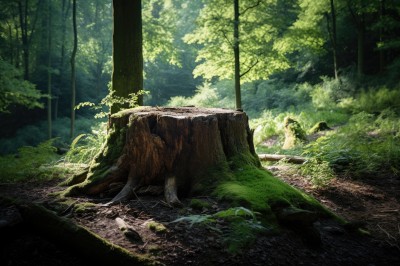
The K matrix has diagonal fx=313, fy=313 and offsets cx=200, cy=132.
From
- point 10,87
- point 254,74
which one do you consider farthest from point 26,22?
point 254,74

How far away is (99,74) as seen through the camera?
32.7 metres

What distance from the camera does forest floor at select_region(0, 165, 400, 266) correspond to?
249 cm

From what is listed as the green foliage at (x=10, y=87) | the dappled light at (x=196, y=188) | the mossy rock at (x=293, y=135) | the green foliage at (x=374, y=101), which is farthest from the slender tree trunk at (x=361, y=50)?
the green foliage at (x=10, y=87)

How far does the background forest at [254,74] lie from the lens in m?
7.04

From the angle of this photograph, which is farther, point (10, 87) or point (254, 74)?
point (10, 87)

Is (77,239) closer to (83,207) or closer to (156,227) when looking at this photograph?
(156,227)

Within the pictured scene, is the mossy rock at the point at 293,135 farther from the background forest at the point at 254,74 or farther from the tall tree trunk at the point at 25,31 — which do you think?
the tall tree trunk at the point at 25,31

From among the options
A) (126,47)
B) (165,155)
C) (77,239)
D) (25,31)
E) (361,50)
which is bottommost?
(77,239)

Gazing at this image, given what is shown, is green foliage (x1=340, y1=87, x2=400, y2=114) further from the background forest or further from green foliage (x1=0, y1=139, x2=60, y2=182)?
green foliage (x1=0, y1=139, x2=60, y2=182)

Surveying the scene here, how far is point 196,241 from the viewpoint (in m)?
2.71

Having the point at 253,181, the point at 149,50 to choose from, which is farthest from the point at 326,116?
the point at 253,181

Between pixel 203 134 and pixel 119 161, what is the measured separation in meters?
1.19

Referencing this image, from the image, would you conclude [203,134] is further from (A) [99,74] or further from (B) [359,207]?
(A) [99,74]

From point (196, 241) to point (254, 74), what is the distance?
420 inches
